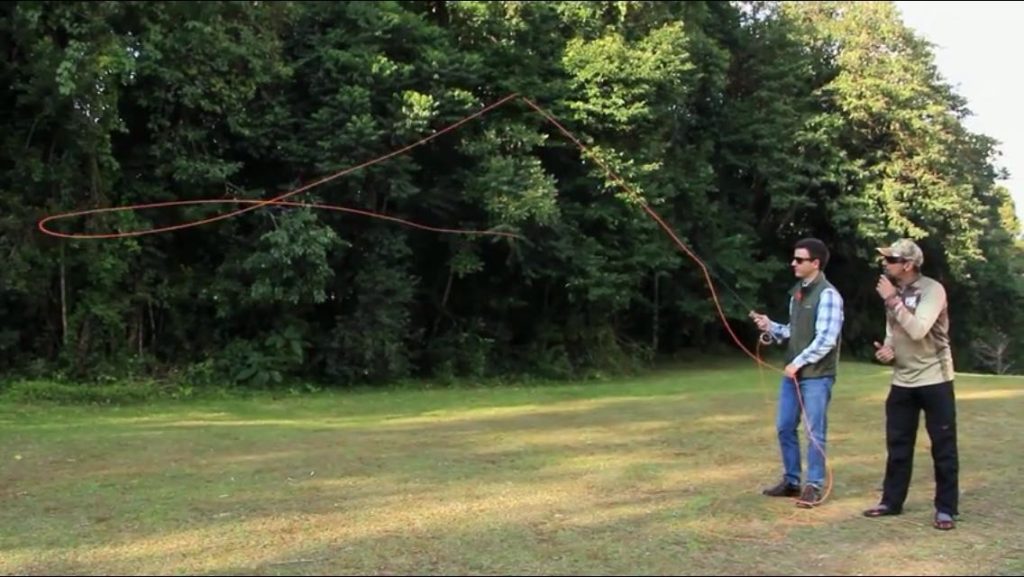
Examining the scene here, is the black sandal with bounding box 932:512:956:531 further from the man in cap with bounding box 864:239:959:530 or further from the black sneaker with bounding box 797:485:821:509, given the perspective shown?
the black sneaker with bounding box 797:485:821:509

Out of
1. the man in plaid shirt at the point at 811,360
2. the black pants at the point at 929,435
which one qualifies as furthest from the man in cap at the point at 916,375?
the man in plaid shirt at the point at 811,360

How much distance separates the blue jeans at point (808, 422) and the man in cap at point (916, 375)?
17.2 inches

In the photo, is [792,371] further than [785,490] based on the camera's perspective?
No

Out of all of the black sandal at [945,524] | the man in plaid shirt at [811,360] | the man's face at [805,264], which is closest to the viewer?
the black sandal at [945,524]

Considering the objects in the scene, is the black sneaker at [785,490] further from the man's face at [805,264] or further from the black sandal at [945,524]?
the man's face at [805,264]

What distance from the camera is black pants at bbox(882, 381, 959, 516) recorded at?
239 inches

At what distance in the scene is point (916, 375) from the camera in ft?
20.2

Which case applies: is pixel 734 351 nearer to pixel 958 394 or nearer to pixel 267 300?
pixel 958 394

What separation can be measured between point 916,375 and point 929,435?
1.31 feet

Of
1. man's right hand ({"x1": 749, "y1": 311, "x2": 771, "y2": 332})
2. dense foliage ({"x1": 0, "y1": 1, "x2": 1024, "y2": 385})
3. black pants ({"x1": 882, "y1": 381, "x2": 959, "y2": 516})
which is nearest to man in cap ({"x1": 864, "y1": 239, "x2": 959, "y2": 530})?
black pants ({"x1": 882, "y1": 381, "x2": 959, "y2": 516})

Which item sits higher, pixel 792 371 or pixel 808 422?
pixel 792 371

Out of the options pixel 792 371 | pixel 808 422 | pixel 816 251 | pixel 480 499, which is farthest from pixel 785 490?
pixel 480 499

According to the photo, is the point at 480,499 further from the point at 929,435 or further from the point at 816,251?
the point at 929,435

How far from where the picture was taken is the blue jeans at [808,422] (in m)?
6.60
